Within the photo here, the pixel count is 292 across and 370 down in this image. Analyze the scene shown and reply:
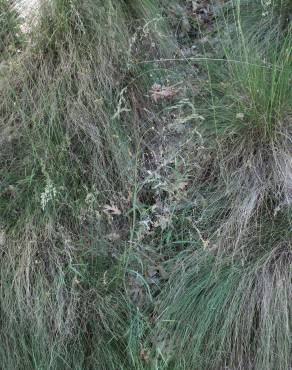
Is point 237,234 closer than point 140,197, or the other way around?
point 237,234

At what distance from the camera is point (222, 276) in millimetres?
2553

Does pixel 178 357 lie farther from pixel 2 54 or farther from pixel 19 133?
pixel 2 54

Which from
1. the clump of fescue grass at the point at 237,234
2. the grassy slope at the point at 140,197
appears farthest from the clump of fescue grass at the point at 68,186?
the clump of fescue grass at the point at 237,234

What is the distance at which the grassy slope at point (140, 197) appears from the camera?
8.20 feet

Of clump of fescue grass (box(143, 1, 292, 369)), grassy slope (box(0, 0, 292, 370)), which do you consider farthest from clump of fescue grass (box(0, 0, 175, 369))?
clump of fescue grass (box(143, 1, 292, 369))

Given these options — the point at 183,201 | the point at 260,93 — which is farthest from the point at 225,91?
the point at 183,201

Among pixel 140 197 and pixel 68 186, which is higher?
pixel 68 186

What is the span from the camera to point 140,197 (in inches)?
111

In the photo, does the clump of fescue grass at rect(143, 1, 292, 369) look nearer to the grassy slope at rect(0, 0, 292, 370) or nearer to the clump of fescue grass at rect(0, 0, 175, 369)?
the grassy slope at rect(0, 0, 292, 370)

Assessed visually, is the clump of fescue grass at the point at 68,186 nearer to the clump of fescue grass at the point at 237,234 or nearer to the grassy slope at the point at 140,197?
the grassy slope at the point at 140,197

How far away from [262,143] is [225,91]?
37 cm

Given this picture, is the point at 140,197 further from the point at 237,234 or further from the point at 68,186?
the point at 237,234

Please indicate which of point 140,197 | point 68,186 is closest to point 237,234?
point 140,197

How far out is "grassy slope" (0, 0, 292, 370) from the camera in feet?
8.20
